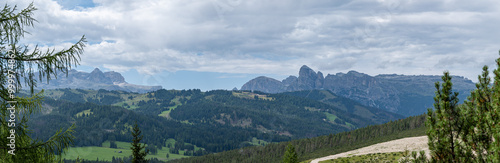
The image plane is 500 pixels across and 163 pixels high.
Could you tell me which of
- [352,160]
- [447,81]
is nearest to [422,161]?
[447,81]

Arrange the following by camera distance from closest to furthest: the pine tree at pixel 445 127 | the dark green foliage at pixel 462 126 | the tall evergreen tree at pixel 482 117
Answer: the tall evergreen tree at pixel 482 117, the dark green foliage at pixel 462 126, the pine tree at pixel 445 127

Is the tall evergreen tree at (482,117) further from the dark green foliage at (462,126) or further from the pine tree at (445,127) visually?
the pine tree at (445,127)

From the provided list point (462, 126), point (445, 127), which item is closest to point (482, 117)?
point (462, 126)

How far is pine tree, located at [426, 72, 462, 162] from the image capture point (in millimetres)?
11430

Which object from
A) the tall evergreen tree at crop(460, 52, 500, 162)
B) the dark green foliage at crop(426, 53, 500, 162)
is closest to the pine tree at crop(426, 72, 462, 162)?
the dark green foliage at crop(426, 53, 500, 162)

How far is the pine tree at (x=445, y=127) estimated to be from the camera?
37.5 feet

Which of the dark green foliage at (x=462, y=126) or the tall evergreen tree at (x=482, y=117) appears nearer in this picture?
the tall evergreen tree at (x=482, y=117)

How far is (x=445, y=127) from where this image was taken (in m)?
11.5

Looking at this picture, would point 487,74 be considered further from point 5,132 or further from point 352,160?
point 352,160

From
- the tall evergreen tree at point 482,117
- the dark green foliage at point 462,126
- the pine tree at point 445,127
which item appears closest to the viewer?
the tall evergreen tree at point 482,117

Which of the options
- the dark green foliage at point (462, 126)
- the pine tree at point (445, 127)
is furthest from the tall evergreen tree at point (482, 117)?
the pine tree at point (445, 127)

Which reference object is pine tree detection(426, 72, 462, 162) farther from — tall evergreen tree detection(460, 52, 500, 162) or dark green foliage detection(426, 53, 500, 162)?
tall evergreen tree detection(460, 52, 500, 162)

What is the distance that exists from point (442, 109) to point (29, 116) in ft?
53.5

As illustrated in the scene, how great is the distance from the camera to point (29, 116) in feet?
32.7
